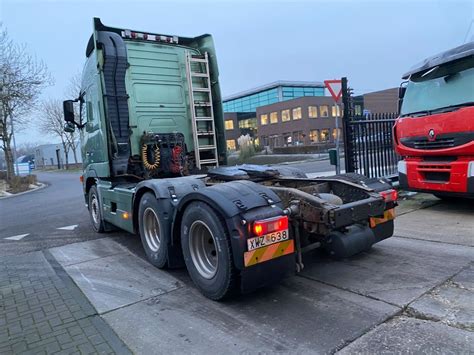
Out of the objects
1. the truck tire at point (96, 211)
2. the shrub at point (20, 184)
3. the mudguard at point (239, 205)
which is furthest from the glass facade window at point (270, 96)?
the mudguard at point (239, 205)

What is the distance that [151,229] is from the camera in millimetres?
5195

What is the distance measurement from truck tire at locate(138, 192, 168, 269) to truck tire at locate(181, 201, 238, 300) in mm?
515

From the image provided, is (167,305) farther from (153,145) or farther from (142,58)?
(142,58)

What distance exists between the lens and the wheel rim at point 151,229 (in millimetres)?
5053

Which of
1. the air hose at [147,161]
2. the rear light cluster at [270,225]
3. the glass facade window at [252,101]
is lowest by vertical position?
the rear light cluster at [270,225]

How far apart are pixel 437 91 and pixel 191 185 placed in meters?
4.91

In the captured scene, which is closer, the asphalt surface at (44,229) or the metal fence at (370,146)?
the asphalt surface at (44,229)

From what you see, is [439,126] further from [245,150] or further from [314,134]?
[314,134]

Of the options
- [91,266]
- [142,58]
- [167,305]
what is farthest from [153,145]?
[167,305]

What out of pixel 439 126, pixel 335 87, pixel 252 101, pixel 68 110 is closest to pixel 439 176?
pixel 439 126

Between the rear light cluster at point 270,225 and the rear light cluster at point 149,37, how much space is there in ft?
15.8

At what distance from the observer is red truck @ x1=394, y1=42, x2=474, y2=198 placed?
614 cm

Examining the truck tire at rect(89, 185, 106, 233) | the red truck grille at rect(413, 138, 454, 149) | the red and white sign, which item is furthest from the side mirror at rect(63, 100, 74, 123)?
the red truck grille at rect(413, 138, 454, 149)

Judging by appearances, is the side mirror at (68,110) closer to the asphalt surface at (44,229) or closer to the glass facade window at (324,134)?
the asphalt surface at (44,229)
